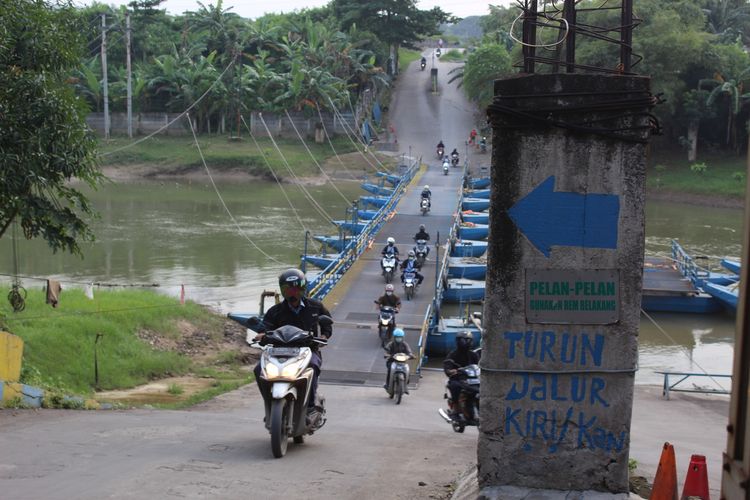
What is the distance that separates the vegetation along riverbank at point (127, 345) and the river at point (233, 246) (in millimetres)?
2616

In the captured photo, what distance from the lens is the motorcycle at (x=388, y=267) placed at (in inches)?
906

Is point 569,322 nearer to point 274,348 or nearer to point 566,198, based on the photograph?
point 566,198

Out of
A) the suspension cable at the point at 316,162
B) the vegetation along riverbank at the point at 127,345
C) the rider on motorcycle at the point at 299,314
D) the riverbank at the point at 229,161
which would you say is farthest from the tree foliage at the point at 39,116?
the riverbank at the point at 229,161

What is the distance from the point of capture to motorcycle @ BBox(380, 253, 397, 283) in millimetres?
23000

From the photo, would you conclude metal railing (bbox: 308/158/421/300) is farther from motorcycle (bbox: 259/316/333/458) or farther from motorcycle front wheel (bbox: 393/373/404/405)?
motorcycle (bbox: 259/316/333/458)

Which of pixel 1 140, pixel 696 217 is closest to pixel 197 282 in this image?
pixel 1 140

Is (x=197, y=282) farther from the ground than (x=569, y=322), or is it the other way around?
(x=569, y=322)

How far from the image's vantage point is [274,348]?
7699 mm

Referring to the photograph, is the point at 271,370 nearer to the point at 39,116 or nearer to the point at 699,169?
the point at 39,116

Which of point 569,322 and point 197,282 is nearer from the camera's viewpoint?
point 569,322

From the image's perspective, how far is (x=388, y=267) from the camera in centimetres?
2305

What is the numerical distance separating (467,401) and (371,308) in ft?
38.4

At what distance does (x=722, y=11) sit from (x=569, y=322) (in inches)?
2665

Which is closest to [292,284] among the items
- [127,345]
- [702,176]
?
[127,345]
